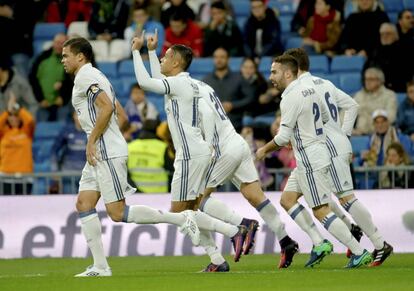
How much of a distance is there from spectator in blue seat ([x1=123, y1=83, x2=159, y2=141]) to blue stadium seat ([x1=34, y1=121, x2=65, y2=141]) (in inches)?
71.5

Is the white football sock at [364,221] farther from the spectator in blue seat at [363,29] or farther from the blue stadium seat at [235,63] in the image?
the blue stadium seat at [235,63]

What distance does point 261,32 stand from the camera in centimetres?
2300

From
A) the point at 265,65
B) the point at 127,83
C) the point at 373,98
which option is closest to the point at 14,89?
the point at 127,83

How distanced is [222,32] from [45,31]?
12.1 ft

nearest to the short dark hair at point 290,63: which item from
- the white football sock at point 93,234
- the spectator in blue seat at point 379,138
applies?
the white football sock at point 93,234

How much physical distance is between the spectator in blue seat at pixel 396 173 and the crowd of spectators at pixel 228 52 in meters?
0.16

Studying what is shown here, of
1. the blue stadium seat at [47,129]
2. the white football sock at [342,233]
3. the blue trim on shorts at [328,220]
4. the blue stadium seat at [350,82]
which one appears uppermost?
the blue stadium seat at [350,82]

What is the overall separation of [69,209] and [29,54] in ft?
21.2

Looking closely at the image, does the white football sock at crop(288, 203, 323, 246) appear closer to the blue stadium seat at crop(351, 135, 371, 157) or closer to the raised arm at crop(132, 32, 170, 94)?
the raised arm at crop(132, 32, 170, 94)

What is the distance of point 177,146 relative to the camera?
14539 millimetres

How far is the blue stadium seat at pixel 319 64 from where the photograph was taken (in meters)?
22.8

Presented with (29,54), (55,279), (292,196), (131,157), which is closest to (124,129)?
(131,157)

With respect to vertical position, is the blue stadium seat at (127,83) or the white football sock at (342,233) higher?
the blue stadium seat at (127,83)

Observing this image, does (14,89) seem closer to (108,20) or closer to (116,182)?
(108,20)
